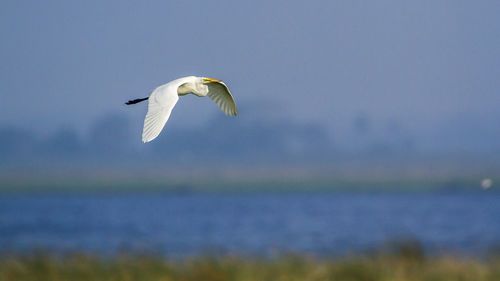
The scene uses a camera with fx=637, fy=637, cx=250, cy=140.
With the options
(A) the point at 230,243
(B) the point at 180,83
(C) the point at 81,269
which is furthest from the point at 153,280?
(A) the point at 230,243

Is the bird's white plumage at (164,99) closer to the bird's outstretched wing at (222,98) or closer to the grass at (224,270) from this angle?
the bird's outstretched wing at (222,98)

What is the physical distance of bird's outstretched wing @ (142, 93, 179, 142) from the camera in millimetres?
3673

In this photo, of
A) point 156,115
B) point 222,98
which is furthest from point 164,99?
point 222,98

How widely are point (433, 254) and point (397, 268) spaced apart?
173 inches

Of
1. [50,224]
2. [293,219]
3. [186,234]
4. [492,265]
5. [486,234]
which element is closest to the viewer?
[492,265]

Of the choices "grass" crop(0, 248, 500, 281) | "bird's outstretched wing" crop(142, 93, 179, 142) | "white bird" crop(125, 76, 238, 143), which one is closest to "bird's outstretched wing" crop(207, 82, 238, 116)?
"white bird" crop(125, 76, 238, 143)

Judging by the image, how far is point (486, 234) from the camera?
94.4 ft

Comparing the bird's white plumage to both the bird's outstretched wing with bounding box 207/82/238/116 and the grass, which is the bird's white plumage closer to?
the bird's outstretched wing with bounding box 207/82/238/116

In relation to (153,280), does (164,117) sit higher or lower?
higher

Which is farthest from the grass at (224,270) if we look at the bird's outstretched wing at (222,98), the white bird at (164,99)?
the white bird at (164,99)

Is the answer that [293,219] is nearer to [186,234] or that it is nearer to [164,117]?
[186,234]

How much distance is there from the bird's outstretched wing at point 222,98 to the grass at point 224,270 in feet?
13.0

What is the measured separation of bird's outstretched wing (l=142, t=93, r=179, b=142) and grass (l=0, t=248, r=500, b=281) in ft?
17.4

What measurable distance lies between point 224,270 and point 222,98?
4.40 m
